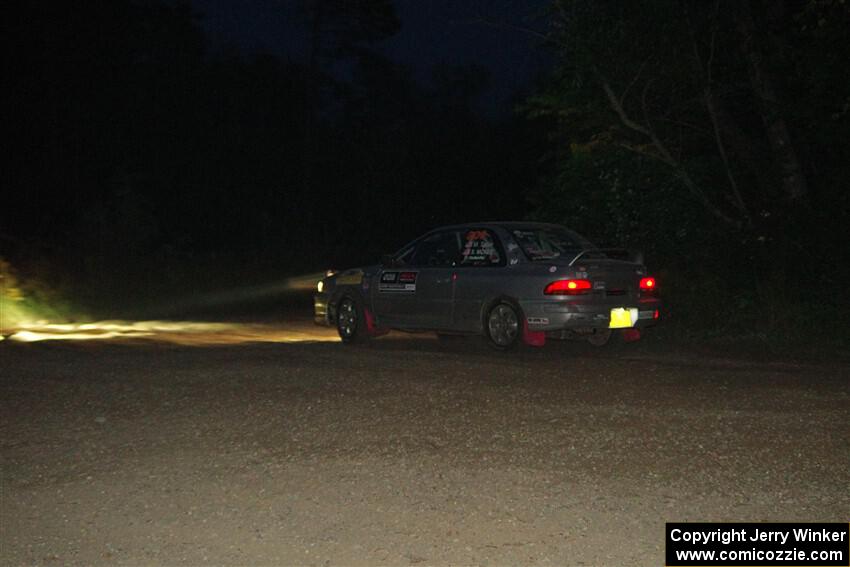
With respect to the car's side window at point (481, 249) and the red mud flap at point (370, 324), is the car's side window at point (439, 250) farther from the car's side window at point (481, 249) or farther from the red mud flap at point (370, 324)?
the red mud flap at point (370, 324)

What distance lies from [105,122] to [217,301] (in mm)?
19737

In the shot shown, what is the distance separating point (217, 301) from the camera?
24.3 m

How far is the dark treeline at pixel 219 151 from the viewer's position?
3384 centimetres

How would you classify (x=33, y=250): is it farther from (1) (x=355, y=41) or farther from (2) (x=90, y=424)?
(1) (x=355, y=41)

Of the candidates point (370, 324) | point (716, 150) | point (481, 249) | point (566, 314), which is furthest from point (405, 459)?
point (716, 150)

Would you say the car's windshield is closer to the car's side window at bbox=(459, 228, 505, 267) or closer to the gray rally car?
the gray rally car

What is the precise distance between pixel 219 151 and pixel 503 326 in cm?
3847

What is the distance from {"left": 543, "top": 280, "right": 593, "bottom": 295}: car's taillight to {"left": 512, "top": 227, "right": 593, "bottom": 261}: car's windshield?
585 mm

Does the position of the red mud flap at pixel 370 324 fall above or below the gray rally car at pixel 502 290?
below

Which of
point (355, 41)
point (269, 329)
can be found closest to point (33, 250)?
point (269, 329)

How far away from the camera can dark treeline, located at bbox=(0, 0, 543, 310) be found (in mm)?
33844

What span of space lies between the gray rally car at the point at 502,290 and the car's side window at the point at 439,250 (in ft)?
0.05

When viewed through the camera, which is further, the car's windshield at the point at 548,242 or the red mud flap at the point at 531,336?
the car's windshield at the point at 548,242

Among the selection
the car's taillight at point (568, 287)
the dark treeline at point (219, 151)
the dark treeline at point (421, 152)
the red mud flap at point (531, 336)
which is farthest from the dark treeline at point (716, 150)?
the dark treeline at point (219, 151)
